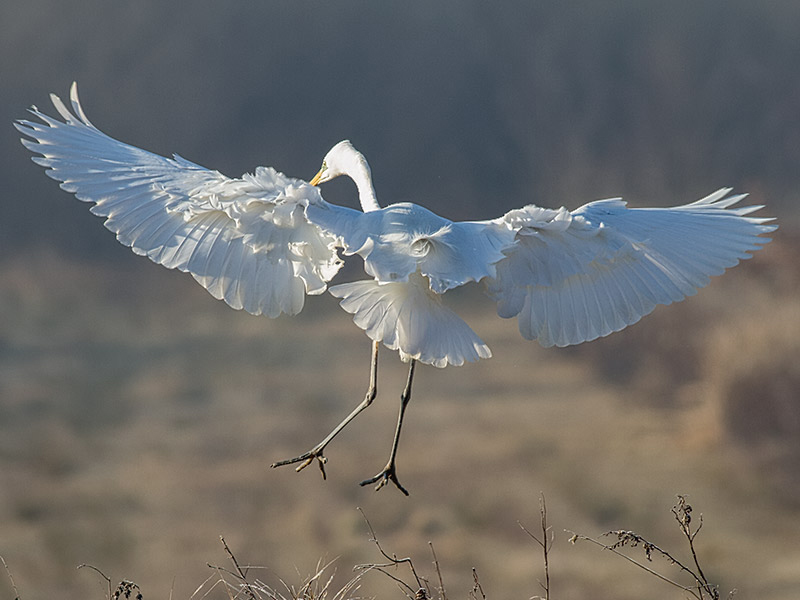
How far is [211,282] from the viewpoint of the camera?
6.00m

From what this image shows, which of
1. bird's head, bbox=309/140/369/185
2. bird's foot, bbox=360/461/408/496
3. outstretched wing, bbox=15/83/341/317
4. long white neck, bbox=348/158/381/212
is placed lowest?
bird's foot, bbox=360/461/408/496

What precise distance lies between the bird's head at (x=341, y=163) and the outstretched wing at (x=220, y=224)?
192 cm

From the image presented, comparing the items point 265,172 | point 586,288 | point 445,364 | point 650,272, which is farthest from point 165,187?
point 650,272

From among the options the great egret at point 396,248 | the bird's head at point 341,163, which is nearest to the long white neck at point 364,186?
the bird's head at point 341,163

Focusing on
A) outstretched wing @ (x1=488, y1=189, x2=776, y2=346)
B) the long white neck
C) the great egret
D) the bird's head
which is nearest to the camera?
the great egret

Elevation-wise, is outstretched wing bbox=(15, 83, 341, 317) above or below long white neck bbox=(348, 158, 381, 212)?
below

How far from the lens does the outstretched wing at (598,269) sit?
20.5 ft

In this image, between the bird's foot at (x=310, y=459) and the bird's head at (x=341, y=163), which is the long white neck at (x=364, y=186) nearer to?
the bird's head at (x=341, y=163)

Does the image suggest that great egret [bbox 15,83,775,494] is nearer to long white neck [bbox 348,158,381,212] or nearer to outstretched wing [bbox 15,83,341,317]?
outstretched wing [bbox 15,83,341,317]

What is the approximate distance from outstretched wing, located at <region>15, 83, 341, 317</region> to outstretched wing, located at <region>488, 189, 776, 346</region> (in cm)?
136

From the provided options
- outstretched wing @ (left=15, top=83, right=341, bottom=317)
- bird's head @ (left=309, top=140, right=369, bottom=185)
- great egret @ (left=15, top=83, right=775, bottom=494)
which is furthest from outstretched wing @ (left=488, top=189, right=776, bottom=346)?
bird's head @ (left=309, top=140, right=369, bottom=185)

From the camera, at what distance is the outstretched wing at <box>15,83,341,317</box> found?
5691mm

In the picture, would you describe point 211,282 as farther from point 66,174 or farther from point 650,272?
point 650,272

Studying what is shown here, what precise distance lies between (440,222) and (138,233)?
6.60ft
